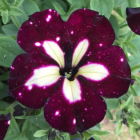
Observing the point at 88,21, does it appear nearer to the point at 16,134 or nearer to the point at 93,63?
the point at 93,63

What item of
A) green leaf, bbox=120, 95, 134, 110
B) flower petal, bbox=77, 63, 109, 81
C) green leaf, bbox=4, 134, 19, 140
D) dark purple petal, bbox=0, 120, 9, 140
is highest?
flower petal, bbox=77, 63, 109, 81

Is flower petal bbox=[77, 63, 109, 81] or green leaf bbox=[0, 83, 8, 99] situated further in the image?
green leaf bbox=[0, 83, 8, 99]

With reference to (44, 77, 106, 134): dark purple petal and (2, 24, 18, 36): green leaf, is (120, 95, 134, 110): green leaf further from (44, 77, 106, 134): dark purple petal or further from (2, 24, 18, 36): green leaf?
(2, 24, 18, 36): green leaf

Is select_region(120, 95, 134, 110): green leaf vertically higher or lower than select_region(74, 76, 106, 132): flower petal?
lower

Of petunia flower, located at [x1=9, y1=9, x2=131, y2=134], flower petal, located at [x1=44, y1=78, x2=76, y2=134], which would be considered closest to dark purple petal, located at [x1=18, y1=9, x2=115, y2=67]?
petunia flower, located at [x1=9, y1=9, x2=131, y2=134]

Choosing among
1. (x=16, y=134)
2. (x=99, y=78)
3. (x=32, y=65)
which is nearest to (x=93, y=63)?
(x=99, y=78)

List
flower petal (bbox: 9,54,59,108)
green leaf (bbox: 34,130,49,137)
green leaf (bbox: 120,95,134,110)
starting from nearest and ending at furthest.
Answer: flower petal (bbox: 9,54,59,108) < green leaf (bbox: 34,130,49,137) < green leaf (bbox: 120,95,134,110)

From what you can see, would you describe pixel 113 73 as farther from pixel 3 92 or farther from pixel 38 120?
pixel 3 92

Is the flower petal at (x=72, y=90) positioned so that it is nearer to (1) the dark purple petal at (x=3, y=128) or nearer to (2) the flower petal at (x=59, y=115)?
(2) the flower petal at (x=59, y=115)
